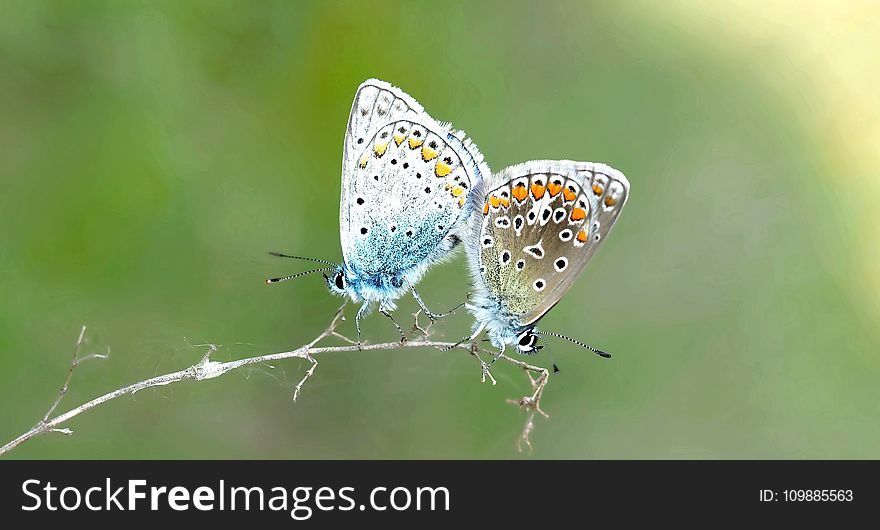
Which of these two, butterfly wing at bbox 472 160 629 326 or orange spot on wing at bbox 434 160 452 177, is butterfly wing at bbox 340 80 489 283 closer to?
orange spot on wing at bbox 434 160 452 177

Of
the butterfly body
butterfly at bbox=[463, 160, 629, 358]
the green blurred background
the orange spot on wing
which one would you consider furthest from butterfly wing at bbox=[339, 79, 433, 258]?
the green blurred background

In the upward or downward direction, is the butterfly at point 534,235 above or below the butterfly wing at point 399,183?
below

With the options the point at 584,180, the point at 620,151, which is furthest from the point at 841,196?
the point at 584,180

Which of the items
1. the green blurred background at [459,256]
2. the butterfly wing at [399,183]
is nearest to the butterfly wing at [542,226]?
the butterfly wing at [399,183]

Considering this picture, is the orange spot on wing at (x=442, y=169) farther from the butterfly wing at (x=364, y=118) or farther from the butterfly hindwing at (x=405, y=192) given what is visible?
the butterfly wing at (x=364, y=118)

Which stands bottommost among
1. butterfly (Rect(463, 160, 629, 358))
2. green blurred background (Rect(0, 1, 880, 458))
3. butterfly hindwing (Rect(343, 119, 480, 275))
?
butterfly (Rect(463, 160, 629, 358))

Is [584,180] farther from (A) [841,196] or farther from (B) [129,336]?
(A) [841,196]

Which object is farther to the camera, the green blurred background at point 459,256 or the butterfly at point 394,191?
the green blurred background at point 459,256

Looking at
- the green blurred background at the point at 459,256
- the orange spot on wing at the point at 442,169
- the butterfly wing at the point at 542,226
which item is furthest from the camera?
the green blurred background at the point at 459,256
